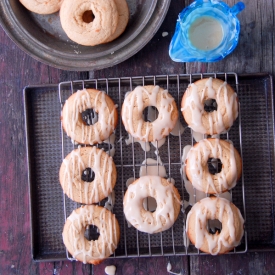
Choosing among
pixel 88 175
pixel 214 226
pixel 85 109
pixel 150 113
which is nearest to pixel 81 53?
pixel 85 109

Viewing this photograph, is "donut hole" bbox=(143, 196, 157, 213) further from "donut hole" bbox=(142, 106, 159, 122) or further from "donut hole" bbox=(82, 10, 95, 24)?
"donut hole" bbox=(82, 10, 95, 24)

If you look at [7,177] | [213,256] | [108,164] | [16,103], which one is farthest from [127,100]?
[213,256]

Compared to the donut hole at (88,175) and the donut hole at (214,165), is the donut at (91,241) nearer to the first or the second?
the donut hole at (88,175)

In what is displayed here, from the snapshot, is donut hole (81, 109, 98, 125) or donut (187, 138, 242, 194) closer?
donut (187, 138, 242, 194)

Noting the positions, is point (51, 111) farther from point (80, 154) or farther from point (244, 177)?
point (244, 177)

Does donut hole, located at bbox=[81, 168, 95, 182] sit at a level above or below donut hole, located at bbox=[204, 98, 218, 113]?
below

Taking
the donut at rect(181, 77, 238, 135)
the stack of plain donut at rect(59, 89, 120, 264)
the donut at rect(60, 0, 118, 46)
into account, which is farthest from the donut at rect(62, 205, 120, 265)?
the donut at rect(60, 0, 118, 46)

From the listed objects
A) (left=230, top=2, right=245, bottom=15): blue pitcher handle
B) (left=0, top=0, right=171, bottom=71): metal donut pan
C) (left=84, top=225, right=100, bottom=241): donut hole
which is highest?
(left=230, top=2, right=245, bottom=15): blue pitcher handle

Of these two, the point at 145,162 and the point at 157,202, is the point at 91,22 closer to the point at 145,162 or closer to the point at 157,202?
the point at 145,162
